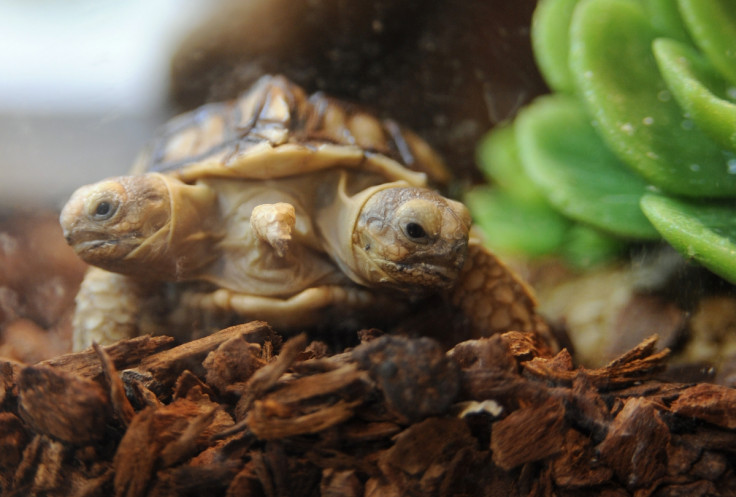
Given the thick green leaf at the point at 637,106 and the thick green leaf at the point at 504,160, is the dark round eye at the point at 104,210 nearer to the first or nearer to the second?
the thick green leaf at the point at 637,106

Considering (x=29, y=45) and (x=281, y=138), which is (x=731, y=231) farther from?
(x=29, y=45)

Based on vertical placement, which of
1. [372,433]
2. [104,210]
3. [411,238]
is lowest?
[372,433]

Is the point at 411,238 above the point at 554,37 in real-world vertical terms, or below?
A: below

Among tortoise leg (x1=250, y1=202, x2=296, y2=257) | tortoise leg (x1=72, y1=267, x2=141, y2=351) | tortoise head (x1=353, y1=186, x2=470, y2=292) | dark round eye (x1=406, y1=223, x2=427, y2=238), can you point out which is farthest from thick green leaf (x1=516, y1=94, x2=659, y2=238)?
tortoise leg (x1=72, y1=267, x2=141, y2=351)

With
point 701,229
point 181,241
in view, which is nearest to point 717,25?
point 701,229

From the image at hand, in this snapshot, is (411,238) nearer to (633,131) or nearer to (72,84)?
(633,131)

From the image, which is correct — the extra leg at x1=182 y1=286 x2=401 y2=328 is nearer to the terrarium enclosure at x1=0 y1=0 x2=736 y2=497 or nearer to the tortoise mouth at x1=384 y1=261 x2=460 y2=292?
the terrarium enclosure at x1=0 y1=0 x2=736 y2=497

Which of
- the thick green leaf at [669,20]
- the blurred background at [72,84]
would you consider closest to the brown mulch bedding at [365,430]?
the blurred background at [72,84]

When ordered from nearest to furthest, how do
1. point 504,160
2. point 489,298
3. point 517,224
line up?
point 489,298, point 517,224, point 504,160
